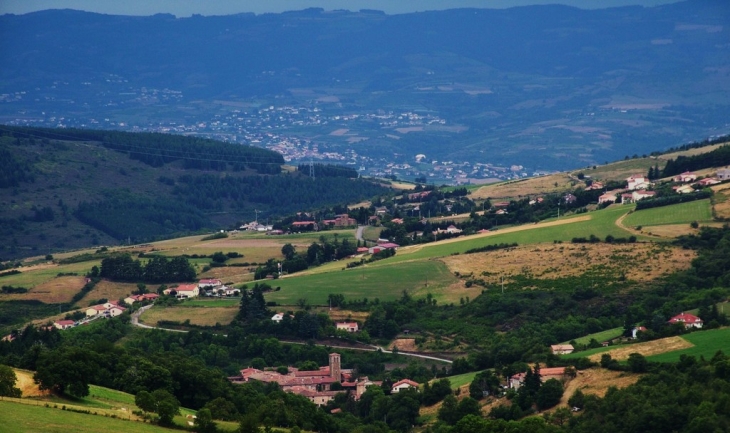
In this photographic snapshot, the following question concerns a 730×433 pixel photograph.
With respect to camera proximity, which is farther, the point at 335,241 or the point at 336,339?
the point at 335,241

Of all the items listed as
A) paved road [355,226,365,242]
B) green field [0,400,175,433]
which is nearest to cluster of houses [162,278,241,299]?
paved road [355,226,365,242]

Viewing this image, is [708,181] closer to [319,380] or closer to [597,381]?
[319,380]

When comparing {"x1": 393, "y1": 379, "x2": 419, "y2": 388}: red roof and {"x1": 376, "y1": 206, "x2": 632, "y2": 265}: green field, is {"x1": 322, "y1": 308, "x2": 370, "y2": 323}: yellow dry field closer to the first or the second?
{"x1": 376, "y1": 206, "x2": 632, "y2": 265}: green field

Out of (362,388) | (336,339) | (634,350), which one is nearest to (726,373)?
(634,350)

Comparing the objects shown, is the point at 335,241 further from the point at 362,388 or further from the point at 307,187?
the point at 307,187

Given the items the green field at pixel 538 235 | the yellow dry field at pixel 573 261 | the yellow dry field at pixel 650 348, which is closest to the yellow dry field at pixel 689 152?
the green field at pixel 538 235

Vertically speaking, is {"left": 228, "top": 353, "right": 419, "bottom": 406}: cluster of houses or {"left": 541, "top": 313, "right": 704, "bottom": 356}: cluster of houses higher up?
{"left": 541, "top": 313, "right": 704, "bottom": 356}: cluster of houses
